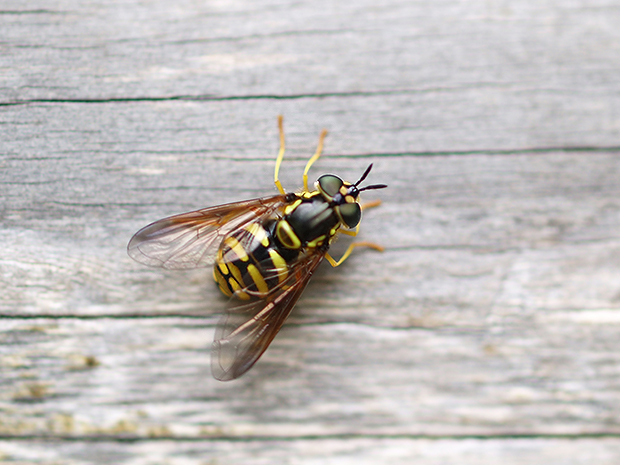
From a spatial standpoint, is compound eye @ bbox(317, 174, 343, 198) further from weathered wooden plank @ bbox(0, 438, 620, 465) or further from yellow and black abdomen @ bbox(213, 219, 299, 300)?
weathered wooden plank @ bbox(0, 438, 620, 465)

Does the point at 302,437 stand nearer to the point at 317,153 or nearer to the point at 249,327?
the point at 249,327

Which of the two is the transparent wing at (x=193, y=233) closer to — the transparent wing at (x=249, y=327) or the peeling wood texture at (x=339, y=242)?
the peeling wood texture at (x=339, y=242)

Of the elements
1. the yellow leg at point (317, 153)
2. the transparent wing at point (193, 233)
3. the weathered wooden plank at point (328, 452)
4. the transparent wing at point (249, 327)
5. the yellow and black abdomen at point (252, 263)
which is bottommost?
the weathered wooden plank at point (328, 452)

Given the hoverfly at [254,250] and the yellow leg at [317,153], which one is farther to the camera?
the yellow leg at [317,153]

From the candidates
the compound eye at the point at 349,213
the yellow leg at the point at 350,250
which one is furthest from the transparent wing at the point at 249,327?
the compound eye at the point at 349,213

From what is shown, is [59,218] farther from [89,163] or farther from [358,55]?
[358,55]

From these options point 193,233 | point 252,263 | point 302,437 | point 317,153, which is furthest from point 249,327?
point 317,153

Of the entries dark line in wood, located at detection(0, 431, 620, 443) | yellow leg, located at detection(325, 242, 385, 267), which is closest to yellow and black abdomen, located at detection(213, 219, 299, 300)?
yellow leg, located at detection(325, 242, 385, 267)

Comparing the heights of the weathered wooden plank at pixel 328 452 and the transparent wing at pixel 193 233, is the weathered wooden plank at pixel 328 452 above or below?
below

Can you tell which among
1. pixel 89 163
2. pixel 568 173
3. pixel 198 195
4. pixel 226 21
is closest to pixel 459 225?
pixel 568 173
